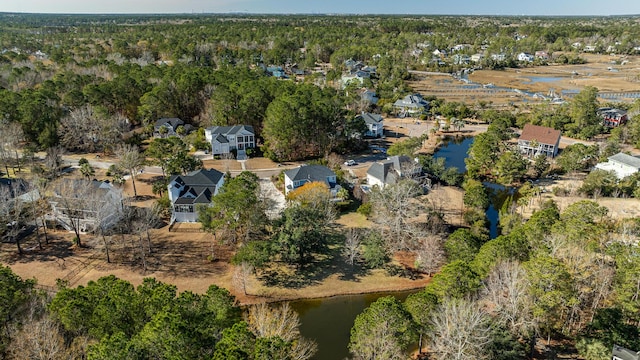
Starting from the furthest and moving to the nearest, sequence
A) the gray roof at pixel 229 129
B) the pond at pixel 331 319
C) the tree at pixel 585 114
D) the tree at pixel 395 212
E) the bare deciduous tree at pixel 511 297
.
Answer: the tree at pixel 585 114, the gray roof at pixel 229 129, the tree at pixel 395 212, the pond at pixel 331 319, the bare deciduous tree at pixel 511 297

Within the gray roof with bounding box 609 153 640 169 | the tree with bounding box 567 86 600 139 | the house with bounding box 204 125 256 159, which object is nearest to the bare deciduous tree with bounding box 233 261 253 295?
the house with bounding box 204 125 256 159

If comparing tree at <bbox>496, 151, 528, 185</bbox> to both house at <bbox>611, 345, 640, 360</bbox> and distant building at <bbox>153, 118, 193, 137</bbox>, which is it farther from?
distant building at <bbox>153, 118, 193, 137</bbox>

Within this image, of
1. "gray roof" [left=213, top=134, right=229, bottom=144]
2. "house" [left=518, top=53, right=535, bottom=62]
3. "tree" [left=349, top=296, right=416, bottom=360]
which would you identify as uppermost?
"house" [left=518, top=53, right=535, bottom=62]

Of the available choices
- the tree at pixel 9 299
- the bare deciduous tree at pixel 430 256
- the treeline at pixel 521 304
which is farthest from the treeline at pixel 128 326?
the bare deciduous tree at pixel 430 256

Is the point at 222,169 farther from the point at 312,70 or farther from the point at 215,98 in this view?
the point at 312,70

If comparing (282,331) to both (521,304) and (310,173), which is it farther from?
(310,173)

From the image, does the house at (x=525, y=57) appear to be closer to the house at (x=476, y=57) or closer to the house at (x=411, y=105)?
the house at (x=476, y=57)
